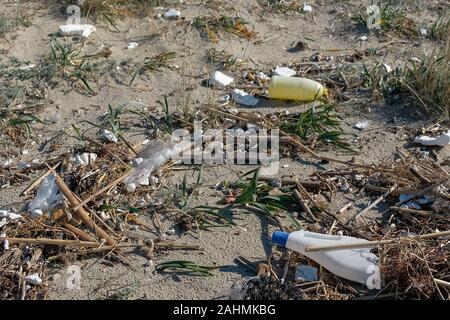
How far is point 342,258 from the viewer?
9.25ft

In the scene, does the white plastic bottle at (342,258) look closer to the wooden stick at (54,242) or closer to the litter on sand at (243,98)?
the wooden stick at (54,242)

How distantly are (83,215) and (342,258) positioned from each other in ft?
3.61

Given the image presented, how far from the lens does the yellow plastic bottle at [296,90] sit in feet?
13.0

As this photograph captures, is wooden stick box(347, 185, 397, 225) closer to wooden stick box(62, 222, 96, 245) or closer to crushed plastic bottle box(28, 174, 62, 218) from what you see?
wooden stick box(62, 222, 96, 245)

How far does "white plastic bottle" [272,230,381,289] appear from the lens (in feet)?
9.14

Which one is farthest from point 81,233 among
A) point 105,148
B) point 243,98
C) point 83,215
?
point 243,98

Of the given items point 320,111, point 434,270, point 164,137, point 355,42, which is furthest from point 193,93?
point 434,270

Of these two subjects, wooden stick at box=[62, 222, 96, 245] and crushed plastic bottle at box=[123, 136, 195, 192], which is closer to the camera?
wooden stick at box=[62, 222, 96, 245]

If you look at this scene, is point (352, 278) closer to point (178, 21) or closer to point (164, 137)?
point (164, 137)

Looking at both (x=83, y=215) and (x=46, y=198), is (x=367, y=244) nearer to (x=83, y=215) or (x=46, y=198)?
(x=83, y=215)

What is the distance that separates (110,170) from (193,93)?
3.04 ft

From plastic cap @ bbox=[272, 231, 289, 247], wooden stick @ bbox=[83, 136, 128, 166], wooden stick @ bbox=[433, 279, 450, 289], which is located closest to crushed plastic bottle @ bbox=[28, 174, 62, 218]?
wooden stick @ bbox=[83, 136, 128, 166]

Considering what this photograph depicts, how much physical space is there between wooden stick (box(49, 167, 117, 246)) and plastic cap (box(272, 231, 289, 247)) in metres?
0.67

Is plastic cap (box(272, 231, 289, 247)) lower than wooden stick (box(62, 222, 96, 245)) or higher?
higher
